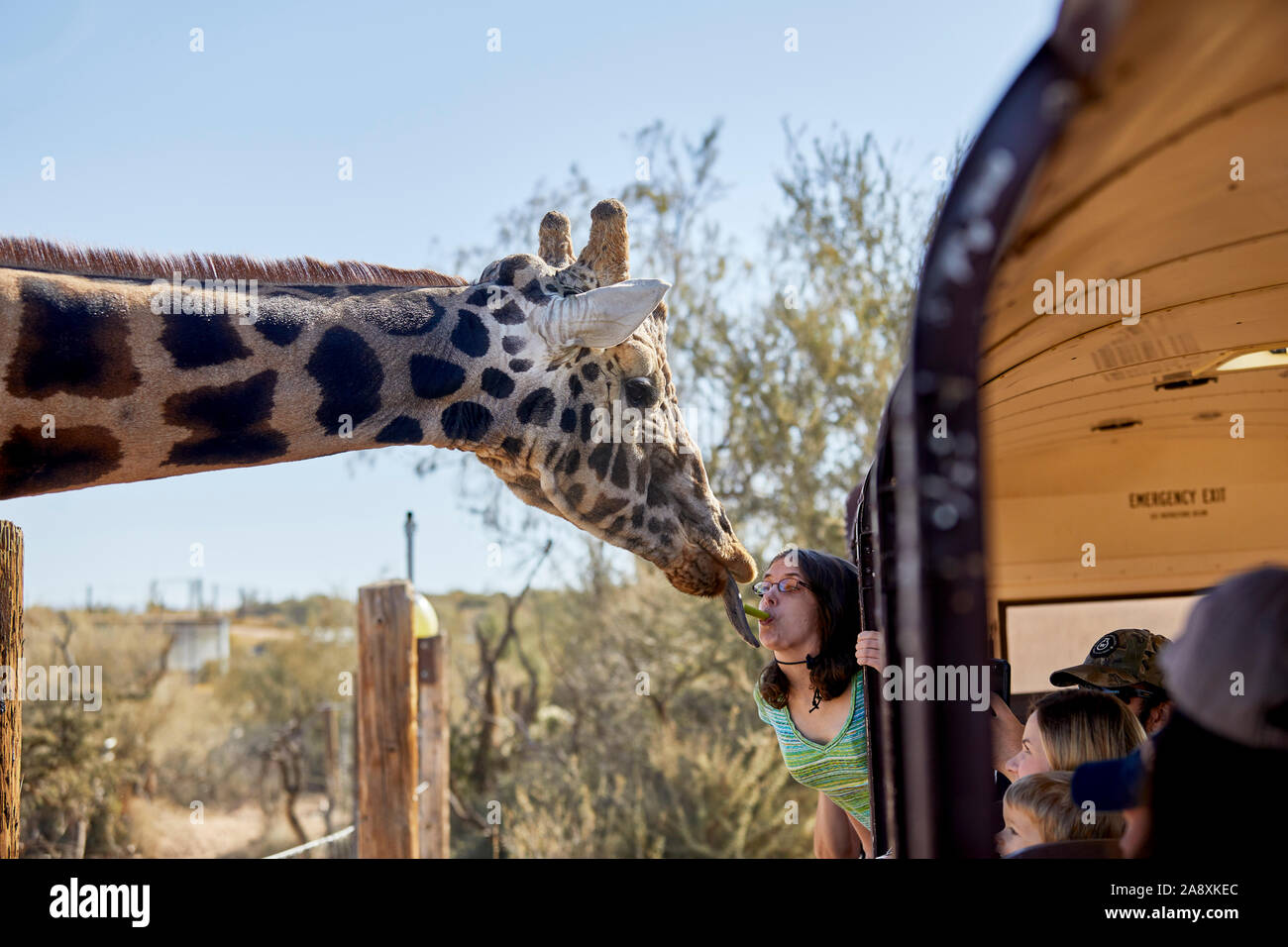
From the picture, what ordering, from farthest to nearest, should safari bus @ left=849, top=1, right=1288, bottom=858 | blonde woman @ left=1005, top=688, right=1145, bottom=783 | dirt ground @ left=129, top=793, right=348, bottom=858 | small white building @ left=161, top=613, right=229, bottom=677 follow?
small white building @ left=161, top=613, right=229, bottom=677
dirt ground @ left=129, top=793, right=348, bottom=858
blonde woman @ left=1005, top=688, right=1145, bottom=783
safari bus @ left=849, top=1, right=1288, bottom=858

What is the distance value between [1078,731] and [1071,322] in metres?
1.10

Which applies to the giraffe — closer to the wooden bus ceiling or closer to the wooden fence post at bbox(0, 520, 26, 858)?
the wooden fence post at bbox(0, 520, 26, 858)

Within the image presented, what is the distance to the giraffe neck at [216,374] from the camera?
276 cm

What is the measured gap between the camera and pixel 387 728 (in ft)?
19.8

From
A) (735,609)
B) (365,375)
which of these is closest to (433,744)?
(735,609)

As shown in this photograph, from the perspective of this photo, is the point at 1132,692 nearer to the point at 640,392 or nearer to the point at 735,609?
the point at 735,609

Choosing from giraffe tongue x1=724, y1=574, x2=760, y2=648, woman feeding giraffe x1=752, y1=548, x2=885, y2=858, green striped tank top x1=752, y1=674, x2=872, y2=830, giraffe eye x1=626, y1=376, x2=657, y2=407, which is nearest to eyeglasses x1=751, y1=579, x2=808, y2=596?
woman feeding giraffe x1=752, y1=548, x2=885, y2=858

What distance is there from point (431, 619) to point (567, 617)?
25.5 ft

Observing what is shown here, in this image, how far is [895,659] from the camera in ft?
5.43

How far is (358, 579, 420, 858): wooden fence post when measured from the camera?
5996 mm

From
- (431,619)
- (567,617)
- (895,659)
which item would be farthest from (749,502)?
(895,659)

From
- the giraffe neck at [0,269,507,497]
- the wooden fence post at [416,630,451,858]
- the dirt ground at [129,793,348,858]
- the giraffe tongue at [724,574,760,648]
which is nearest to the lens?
the giraffe neck at [0,269,507,497]

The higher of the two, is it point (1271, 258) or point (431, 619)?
point (1271, 258)
